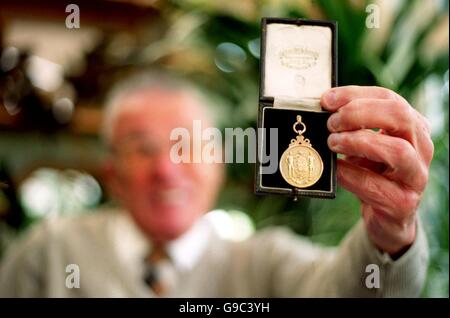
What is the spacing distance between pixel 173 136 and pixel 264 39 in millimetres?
221

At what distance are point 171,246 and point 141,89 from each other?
0.74 ft

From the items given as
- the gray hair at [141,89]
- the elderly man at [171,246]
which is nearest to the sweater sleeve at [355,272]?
the elderly man at [171,246]

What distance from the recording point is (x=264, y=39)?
0.53m

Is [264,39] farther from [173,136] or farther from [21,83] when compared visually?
[21,83]

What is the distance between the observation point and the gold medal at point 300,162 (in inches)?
19.6

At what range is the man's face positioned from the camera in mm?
709

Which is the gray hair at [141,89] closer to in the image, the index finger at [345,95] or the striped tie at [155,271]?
the striped tie at [155,271]

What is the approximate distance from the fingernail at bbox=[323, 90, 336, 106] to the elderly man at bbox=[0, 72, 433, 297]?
11 cm

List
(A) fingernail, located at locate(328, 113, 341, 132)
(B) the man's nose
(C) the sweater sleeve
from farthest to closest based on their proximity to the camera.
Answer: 1. (B) the man's nose
2. (C) the sweater sleeve
3. (A) fingernail, located at locate(328, 113, 341, 132)

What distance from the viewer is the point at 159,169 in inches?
27.8

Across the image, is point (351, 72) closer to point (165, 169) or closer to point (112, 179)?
point (165, 169)

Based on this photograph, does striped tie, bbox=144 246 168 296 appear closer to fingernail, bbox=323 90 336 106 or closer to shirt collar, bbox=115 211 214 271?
shirt collar, bbox=115 211 214 271

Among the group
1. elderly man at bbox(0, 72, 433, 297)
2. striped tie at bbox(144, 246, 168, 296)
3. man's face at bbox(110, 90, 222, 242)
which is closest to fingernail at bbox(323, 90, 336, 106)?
elderly man at bbox(0, 72, 433, 297)
